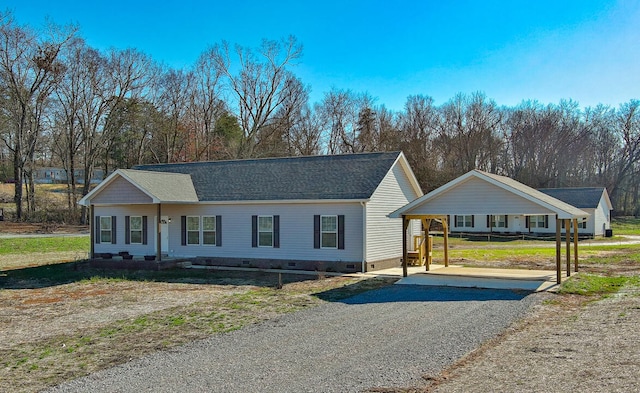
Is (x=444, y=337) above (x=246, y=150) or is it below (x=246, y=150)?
below

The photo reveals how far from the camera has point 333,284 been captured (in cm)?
1759

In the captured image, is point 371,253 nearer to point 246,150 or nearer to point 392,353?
point 392,353

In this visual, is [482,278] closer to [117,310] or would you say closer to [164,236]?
[117,310]

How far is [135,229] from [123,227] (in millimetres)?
706

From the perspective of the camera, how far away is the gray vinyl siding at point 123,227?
24.3 meters

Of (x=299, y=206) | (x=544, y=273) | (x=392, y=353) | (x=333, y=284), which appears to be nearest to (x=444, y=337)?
(x=392, y=353)

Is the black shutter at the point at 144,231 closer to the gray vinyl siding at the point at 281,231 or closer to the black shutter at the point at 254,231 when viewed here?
the gray vinyl siding at the point at 281,231

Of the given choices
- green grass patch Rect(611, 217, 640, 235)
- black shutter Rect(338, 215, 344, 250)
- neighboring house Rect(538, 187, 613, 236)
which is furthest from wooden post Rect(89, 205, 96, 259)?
green grass patch Rect(611, 217, 640, 235)

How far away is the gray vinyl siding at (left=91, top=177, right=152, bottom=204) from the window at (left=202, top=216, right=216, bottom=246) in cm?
259

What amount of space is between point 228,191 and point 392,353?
15.8 m

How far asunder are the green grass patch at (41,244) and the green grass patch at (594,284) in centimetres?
2496

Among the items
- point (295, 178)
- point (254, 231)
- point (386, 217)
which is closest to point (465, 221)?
point (295, 178)

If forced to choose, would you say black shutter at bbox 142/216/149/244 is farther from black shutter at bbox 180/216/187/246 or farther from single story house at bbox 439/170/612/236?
single story house at bbox 439/170/612/236

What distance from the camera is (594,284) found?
1683 centimetres
